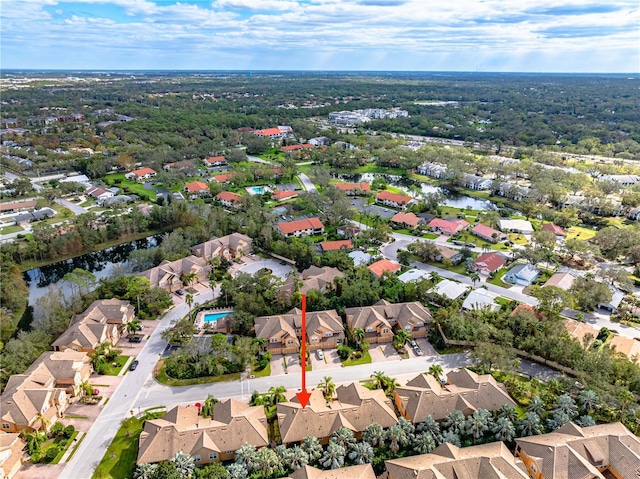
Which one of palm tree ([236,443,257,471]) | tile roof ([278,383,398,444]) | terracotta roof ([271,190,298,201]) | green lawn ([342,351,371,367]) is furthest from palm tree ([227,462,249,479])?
terracotta roof ([271,190,298,201])

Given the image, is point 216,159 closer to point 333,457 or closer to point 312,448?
point 312,448

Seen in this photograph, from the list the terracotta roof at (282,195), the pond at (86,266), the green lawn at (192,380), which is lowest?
the pond at (86,266)

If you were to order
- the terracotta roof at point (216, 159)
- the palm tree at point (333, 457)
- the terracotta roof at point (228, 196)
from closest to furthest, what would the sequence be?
the palm tree at point (333, 457), the terracotta roof at point (228, 196), the terracotta roof at point (216, 159)

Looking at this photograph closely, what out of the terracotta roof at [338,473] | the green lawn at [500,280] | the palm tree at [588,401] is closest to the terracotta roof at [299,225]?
the green lawn at [500,280]

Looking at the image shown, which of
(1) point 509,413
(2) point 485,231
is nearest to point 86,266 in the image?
(1) point 509,413

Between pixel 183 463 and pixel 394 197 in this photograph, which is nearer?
pixel 183 463

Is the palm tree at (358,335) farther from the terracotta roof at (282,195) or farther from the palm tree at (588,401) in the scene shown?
the terracotta roof at (282,195)

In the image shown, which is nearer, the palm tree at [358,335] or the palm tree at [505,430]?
the palm tree at [505,430]

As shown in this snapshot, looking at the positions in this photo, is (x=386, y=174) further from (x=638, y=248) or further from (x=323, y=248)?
(x=638, y=248)
